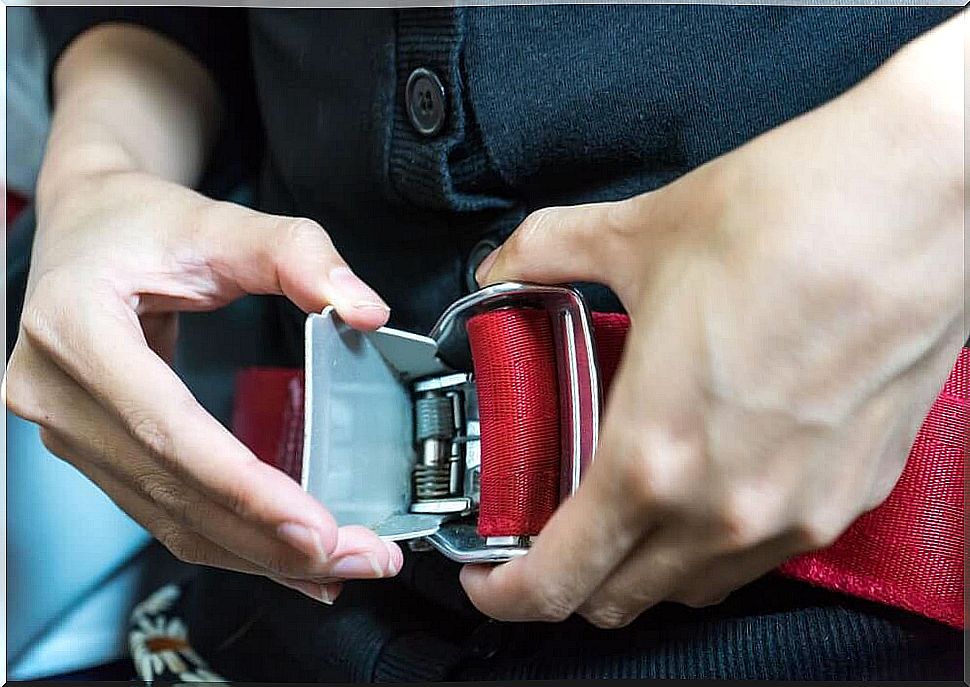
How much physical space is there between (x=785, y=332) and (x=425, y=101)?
172 mm

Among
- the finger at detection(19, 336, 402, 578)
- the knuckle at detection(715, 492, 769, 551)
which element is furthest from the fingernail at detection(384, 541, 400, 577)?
the knuckle at detection(715, 492, 769, 551)

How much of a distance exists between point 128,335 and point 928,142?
0.87ft

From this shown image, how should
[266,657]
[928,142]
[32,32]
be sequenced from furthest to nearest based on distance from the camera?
1. [32,32]
2. [266,657]
3. [928,142]

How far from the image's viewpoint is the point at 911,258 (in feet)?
0.76

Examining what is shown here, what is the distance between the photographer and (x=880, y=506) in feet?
0.96

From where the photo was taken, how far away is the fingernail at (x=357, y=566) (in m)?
0.29

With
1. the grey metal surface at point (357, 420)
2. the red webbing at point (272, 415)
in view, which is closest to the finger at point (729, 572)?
the grey metal surface at point (357, 420)

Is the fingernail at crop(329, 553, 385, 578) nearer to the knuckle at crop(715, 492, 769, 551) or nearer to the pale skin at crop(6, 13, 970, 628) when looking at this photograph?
the pale skin at crop(6, 13, 970, 628)

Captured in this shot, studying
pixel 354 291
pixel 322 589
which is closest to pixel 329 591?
pixel 322 589

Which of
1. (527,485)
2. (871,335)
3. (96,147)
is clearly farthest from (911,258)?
(96,147)

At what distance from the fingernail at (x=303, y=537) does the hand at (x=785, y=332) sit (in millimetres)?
75

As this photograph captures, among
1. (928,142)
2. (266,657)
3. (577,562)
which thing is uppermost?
(928,142)

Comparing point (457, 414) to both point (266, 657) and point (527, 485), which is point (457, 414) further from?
point (266, 657)

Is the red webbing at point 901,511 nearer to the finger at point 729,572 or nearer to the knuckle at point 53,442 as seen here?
the finger at point 729,572
